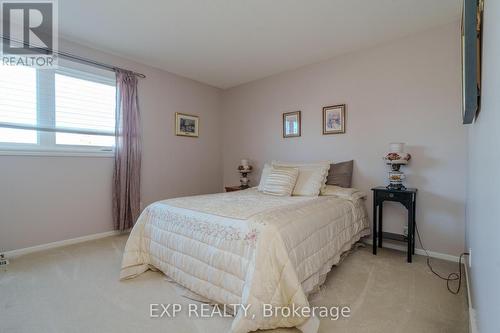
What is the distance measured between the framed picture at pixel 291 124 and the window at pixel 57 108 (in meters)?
2.47

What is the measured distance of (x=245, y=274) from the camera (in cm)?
153

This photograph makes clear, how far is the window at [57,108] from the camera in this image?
8.50 ft

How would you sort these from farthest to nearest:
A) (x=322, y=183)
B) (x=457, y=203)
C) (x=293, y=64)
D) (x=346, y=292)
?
1. (x=293, y=64)
2. (x=322, y=183)
3. (x=457, y=203)
4. (x=346, y=292)

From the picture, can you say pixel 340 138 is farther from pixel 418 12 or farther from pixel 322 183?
pixel 418 12

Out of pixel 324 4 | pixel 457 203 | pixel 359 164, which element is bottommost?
pixel 457 203

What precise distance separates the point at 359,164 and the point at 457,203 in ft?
3.41

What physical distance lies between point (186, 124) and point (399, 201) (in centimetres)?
330

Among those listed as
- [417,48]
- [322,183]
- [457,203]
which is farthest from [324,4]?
[457,203]

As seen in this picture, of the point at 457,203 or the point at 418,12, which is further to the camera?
the point at 457,203

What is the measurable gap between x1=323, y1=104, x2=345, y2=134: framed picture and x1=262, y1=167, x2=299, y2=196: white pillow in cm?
84

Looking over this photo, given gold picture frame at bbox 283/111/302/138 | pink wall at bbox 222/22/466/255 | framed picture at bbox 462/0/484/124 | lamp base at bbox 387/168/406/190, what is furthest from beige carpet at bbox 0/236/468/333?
gold picture frame at bbox 283/111/302/138

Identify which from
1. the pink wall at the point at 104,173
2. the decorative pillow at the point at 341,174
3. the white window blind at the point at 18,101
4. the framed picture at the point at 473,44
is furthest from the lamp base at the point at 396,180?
the white window blind at the point at 18,101

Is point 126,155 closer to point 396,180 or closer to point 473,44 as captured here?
point 396,180

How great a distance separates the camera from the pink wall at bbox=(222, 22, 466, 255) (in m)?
2.53
